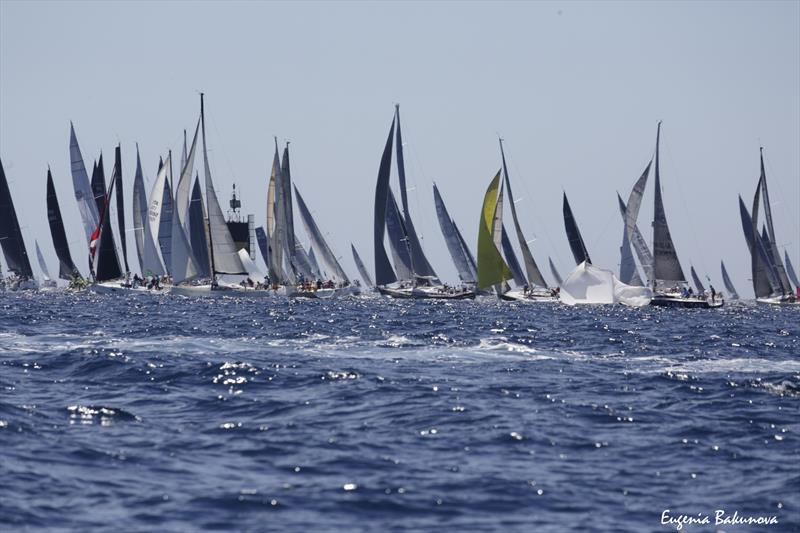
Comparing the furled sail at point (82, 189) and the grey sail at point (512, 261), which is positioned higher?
the furled sail at point (82, 189)

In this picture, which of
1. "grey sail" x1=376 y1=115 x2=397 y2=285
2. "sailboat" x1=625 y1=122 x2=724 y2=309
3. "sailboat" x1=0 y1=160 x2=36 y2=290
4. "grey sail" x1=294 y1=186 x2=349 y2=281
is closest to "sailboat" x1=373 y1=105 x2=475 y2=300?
"grey sail" x1=376 y1=115 x2=397 y2=285

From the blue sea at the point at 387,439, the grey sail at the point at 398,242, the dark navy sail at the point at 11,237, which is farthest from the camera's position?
the dark navy sail at the point at 11,237

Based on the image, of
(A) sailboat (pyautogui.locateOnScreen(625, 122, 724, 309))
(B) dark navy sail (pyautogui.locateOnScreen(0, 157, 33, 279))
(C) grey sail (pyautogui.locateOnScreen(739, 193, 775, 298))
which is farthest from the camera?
(B) dark navy sail (pyautogui.locateOnScreen(0, 157, 33, 279))

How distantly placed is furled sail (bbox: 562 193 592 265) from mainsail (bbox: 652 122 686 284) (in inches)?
383

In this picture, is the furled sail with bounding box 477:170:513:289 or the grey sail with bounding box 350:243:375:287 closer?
the furled sail with bounding box 477:170:513:289

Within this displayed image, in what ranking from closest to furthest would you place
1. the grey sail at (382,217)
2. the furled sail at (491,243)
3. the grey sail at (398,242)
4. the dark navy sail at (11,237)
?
the furled sail at (491,243) → the grey sail at (382,217) → the grey sail at (398,242) → the dark navy sail at (11,237)

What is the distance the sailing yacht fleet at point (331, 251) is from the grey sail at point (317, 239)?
0.34 ft

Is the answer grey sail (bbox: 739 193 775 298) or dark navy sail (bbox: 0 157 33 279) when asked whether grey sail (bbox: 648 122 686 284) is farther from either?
dark navy sail (bbox: 0 157 33 279)

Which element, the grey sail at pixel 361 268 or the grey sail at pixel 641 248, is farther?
the grey sail at pixel 361 268

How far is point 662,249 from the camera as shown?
82.1 m

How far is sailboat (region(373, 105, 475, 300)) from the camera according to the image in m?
86.7

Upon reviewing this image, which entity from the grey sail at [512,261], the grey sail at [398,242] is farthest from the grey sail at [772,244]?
the grey sail at [398,242]

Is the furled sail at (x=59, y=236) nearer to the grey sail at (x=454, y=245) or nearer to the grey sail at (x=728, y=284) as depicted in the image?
the grey sail at (x=454, y=245)

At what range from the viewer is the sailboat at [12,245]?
99519 mm
